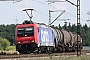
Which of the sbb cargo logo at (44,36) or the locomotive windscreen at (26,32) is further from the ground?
the locomotive windscreen at (26,32)

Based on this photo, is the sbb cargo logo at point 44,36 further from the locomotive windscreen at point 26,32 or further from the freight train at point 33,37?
the locomotive windscreen at point 26,32

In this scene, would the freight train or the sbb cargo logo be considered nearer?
the freight train

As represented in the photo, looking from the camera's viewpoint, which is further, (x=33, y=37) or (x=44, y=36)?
(x=44, y=36)

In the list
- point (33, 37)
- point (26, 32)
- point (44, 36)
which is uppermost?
point (26, 32)

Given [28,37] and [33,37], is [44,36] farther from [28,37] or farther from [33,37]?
[28,37]

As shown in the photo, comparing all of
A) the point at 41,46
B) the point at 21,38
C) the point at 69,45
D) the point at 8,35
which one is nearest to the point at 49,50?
the point at 41,46

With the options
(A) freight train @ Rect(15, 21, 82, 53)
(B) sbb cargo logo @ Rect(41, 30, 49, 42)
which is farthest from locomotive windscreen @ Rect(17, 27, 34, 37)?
(B) sbb cargo logo @ Rect(41, 30, 49, 42)

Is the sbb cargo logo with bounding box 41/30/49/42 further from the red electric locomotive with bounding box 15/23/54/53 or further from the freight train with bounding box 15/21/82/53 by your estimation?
the red electric locomotive with bounding box 15/23/54/53

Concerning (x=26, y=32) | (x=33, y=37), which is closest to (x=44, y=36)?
(x=33, y=37)

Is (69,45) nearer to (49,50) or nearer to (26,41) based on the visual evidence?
(49,50)

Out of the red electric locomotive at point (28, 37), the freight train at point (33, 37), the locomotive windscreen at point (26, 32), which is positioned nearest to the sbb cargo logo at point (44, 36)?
the freight train at point (33, 37)

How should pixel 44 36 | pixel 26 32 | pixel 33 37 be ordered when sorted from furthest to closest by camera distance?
pixel 44 36
pixel 26 32
pixel 33 37

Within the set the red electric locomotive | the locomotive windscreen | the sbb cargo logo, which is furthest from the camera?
the sbb cargo logo

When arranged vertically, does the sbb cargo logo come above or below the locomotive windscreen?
below
